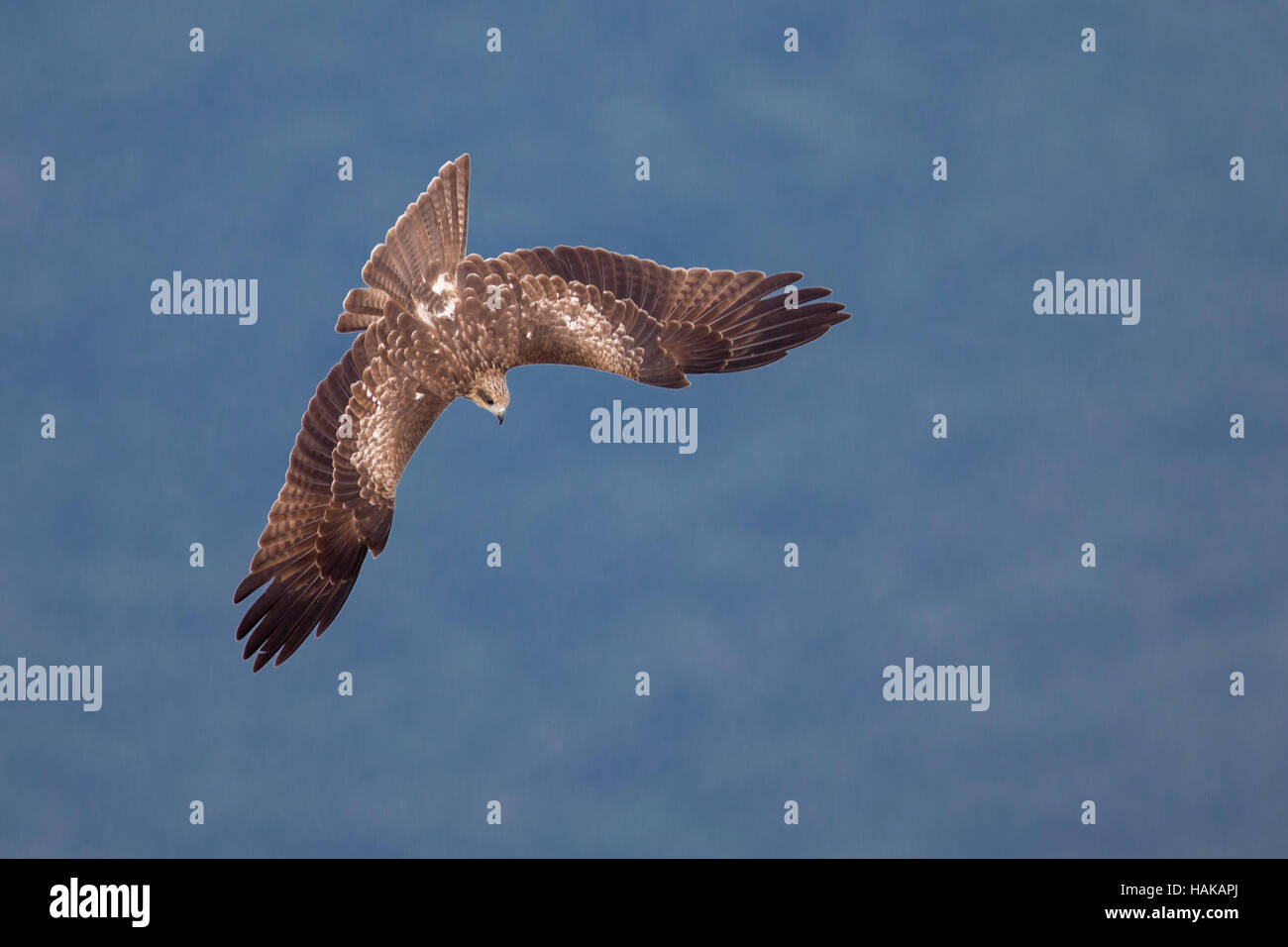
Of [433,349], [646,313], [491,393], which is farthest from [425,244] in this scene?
[646,313]

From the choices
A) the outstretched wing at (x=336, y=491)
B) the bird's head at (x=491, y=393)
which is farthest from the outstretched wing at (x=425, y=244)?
the bird's head at (x=491, y=393)

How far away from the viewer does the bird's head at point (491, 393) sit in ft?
90.8

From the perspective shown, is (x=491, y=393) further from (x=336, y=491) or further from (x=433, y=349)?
(x=336, y=491)

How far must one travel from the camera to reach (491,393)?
27734 millimetres

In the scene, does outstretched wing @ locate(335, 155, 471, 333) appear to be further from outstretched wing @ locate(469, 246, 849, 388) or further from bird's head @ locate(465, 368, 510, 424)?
bird's head @ locate(465, 368, 510, 424)

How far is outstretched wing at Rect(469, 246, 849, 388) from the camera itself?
1062 inches

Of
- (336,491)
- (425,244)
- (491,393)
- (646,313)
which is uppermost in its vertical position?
(425,244)

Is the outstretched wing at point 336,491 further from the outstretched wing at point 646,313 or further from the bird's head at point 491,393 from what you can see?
the outstretched wing at point 646,313

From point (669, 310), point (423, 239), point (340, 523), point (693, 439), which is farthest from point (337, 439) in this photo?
point (693, 439)

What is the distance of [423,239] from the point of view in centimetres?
2686

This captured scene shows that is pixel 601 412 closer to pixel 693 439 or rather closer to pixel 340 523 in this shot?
pixel 693 439

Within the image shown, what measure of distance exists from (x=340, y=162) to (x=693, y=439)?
642 cm

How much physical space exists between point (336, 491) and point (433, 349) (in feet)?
7.05
